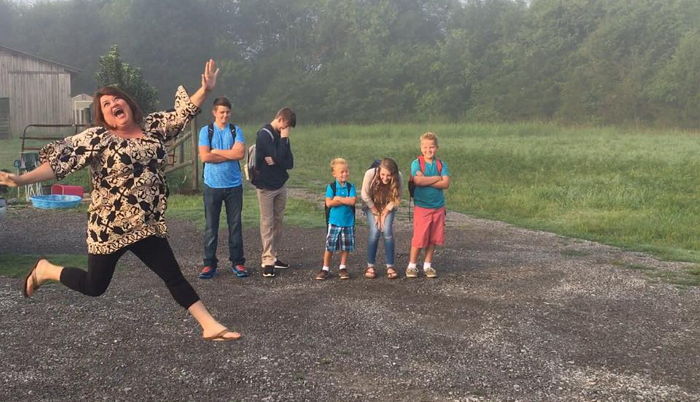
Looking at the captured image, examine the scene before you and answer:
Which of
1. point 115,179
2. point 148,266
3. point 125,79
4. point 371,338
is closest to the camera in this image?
point 115,179

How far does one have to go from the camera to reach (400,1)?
80625mm

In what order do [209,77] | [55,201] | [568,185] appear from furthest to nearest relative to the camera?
[568,185] → [55,201] → [209,77]

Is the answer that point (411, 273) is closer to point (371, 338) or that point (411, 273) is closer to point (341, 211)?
point (341, 211)

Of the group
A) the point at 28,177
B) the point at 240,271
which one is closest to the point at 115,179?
the point at 28,177

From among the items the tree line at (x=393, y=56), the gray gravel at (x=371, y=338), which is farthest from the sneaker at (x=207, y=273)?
the tree line at (x=393, y=56)

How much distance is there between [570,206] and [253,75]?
53205mm

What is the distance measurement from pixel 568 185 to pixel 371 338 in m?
13.0

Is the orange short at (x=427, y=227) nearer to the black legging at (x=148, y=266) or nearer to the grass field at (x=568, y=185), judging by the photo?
the black legging at (x=148, y=266)

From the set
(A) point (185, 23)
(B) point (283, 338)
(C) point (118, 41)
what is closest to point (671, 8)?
(A) point (185, 23)

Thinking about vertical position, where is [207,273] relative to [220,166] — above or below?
below

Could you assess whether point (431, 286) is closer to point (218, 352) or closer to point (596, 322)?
point (596, 322)

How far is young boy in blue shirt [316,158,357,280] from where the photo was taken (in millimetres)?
7289

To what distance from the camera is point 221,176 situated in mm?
7172

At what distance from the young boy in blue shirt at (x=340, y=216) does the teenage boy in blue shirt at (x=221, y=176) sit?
0.92 m
